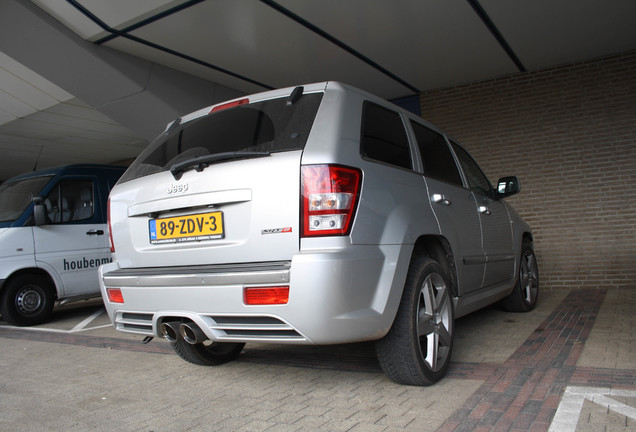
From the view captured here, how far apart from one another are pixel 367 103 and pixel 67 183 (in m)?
5.50

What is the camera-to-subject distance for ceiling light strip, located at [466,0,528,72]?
5887 mm

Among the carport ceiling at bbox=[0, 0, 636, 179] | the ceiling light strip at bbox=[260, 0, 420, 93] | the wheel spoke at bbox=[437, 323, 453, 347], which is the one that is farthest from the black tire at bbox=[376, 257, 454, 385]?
the ceiling light strip at bbox=[260, 0, 420, 93]

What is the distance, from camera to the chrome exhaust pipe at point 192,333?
277 cm

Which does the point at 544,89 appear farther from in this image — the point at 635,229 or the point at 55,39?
the point at 55,39

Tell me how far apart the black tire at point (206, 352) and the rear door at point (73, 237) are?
389cm

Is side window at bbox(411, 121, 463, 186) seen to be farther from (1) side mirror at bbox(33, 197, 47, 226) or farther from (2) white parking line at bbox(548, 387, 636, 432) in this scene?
(1) side mirror at bbox(33, 197, 47, 226)

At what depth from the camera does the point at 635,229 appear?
7398 mm

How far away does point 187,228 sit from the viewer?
9.14ft

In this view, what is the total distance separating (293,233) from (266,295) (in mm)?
331

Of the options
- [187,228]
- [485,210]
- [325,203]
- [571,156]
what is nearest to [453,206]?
[485,210]

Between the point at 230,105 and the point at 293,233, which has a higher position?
the point at 230,105

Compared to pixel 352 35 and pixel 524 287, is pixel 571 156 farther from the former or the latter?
pixel 352 35

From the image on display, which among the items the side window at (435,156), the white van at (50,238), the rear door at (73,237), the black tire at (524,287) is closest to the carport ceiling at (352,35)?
the white van at (50,238)

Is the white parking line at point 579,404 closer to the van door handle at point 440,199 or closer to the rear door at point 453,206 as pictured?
the rear door at point 453,206
